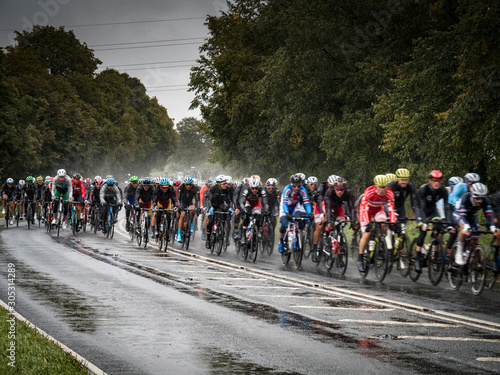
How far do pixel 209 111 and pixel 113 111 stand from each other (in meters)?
40.9

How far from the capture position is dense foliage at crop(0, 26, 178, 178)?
50.9 meters

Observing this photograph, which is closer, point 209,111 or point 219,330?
point 219,330

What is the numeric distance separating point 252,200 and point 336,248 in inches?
157

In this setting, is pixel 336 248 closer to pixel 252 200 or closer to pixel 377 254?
pixel 377 254

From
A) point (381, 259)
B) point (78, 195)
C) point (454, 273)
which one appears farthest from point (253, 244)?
point (78, 195)

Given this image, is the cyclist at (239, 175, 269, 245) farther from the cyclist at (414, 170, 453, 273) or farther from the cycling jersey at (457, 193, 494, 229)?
the cycling jersey at (457, 193, 494, 229)

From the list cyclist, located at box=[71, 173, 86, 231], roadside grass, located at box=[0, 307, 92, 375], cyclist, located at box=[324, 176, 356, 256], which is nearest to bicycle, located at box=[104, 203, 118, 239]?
cyclist, located at box=[71, 173, 86, 231]

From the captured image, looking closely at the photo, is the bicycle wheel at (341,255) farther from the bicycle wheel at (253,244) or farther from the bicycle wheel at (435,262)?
the bicycle wheel at (253,244)

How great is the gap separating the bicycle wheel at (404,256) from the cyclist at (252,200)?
4.13 meters

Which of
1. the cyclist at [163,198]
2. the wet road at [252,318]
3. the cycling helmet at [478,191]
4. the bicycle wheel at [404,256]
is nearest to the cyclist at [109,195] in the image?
the cyclist at [163,198]

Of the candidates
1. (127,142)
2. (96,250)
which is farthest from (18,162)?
(127,142)

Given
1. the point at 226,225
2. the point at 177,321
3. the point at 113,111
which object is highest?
the point at 113,111

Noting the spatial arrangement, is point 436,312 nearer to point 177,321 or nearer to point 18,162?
point 177,321

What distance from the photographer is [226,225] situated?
1950 cm
